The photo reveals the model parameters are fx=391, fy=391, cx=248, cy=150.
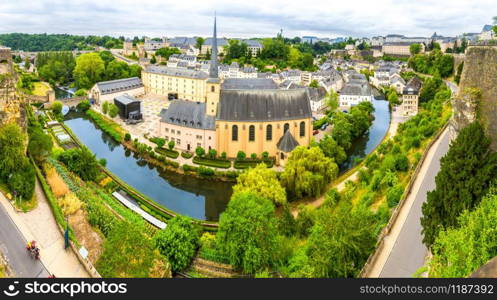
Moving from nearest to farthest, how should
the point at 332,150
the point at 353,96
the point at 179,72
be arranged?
1. the point at 332,150
2. the point at 353,96
3. the point at 179,72

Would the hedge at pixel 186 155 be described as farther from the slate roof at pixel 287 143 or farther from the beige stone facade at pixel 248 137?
the slate roof at pixel 287 143

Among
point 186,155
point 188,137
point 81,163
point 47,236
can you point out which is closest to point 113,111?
point 188,137

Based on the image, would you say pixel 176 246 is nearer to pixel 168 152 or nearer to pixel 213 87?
pixel 168 152

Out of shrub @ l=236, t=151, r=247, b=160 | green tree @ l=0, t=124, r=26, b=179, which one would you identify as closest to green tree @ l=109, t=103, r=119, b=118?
shrub @ l=236, t=151, r=247, b=160

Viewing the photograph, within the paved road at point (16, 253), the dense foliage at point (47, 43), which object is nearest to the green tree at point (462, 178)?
the paved road at point (16, 253)

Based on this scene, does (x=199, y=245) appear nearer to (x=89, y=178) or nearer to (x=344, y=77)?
(x=89, y=178)

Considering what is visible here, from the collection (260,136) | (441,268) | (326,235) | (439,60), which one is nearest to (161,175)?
(260,136)
